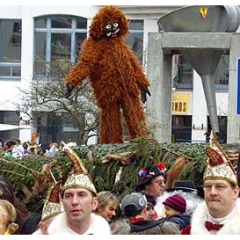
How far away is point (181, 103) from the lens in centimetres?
3653

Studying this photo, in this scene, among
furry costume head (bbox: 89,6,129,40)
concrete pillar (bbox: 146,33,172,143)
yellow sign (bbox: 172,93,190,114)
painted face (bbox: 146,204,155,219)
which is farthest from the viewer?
yellow sign (bbox: 172,93,190,114)

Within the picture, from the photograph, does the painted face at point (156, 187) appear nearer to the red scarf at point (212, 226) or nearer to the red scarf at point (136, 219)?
the red scarf at point (136, 219)

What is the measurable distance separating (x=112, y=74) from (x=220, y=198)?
6.13 metres

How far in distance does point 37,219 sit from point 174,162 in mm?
2811

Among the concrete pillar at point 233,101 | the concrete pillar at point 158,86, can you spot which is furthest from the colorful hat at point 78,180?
the concrete pillar at point 233,101

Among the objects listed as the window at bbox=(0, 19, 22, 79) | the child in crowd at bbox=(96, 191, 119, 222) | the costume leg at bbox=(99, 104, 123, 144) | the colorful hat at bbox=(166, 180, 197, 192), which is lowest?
the child in crowd at bbox=(96, 191, 119, 222)

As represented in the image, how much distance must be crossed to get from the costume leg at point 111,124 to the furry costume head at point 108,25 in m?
0.95

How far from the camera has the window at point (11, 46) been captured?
35.6m

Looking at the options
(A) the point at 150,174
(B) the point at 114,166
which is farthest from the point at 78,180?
(B) the point at 114,166

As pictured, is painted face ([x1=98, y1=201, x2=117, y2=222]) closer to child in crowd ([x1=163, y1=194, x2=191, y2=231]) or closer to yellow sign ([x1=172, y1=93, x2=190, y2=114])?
child in crowd ([x1=163, y1=194, x2=191, y2=231])

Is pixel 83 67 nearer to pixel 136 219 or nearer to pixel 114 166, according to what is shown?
pixel 114 166

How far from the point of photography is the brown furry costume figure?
10.2m

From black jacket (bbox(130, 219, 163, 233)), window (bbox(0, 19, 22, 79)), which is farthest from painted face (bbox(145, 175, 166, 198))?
window (bbox(0, 19, 22, 79))
